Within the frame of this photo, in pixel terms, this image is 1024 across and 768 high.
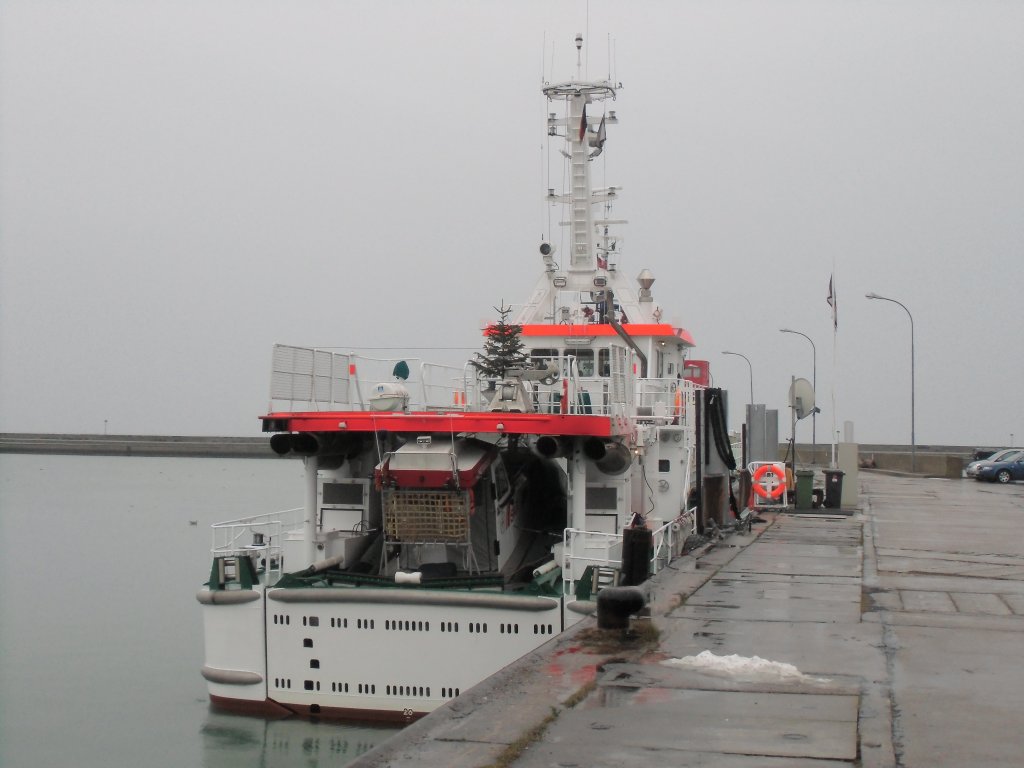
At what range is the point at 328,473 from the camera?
17.4 metres

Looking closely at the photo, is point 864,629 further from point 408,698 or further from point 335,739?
point 335,739

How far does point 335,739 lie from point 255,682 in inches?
48.3

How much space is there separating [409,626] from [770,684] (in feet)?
19.2

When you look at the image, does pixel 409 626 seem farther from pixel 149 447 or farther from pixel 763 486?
pixel 149 447

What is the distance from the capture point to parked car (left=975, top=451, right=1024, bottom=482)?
5038 centimetres

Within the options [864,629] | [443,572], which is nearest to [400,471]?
[443,572]

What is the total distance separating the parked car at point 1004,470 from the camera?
165ft

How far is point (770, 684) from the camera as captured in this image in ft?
30.3

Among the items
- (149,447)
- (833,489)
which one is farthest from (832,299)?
(149,447)

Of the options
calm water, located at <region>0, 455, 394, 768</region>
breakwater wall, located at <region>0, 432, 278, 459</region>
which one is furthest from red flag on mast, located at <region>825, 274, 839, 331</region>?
breakwater wall, located at <region>0, 432, 278, 459</region>

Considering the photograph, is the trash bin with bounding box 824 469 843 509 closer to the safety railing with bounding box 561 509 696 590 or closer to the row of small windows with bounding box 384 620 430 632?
the safety railing with bounding box 561 509 696 590

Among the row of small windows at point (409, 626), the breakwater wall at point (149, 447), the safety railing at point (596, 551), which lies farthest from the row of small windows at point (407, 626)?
the breakwater wall at point (149, 447)

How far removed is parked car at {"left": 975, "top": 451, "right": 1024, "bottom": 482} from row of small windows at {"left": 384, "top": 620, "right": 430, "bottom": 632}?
42476mm

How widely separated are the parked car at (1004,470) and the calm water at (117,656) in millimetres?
32804
